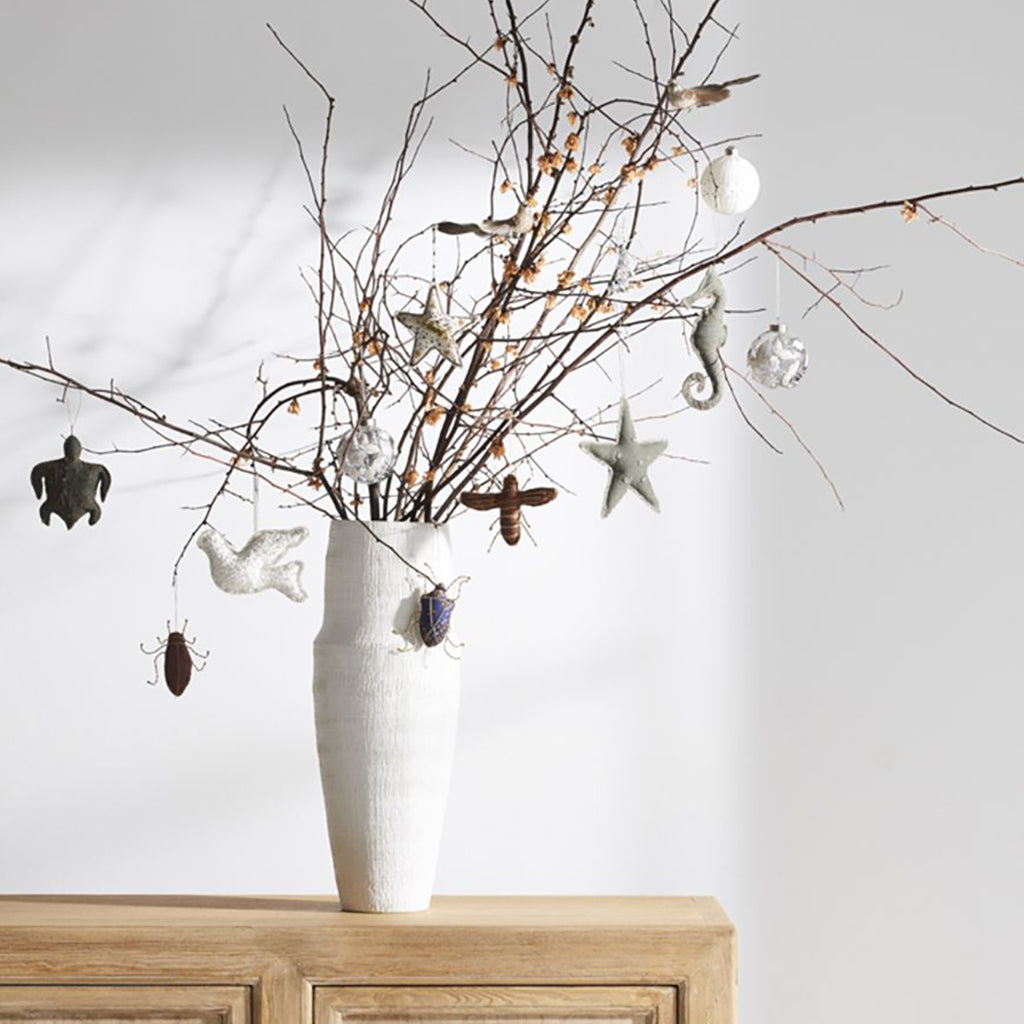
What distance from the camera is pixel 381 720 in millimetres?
1553

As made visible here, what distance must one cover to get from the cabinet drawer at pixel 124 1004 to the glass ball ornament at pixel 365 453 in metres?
0.53

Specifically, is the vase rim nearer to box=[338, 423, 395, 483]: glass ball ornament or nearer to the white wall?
box=[338, 423, 395, 483]: glass ball ornament

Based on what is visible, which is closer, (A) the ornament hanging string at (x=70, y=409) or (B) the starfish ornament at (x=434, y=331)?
(B) the starfish ornament at (x=434, y=331)

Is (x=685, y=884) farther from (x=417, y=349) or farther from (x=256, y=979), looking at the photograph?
(x=417, y=349)

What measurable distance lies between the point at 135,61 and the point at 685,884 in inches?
51.8

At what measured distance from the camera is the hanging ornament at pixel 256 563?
164cm

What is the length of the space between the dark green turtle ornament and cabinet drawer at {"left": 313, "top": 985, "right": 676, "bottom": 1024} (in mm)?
627

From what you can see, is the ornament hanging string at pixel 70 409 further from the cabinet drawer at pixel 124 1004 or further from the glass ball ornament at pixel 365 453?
the cabinet drawer at pixel 124 1004

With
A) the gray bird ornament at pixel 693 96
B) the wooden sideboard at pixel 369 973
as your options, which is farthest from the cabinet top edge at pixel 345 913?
the gray bird ornament at pixel 693 96

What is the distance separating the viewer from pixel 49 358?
1.96m

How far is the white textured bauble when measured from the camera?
1604 millimetres

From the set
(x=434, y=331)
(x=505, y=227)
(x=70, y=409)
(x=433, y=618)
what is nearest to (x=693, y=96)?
(x=505, y=227)

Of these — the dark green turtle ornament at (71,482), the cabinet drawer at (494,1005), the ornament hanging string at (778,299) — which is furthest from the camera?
the ornament hanging string at (778,299)

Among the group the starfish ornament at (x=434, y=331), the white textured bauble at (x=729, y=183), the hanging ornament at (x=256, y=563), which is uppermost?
the white textured bauble at (x=729, y=183)
